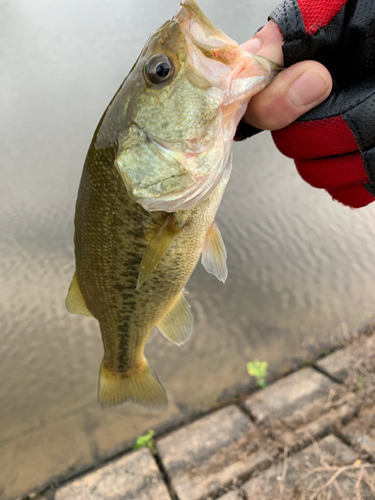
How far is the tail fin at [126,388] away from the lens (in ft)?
4.17

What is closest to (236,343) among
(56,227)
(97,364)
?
(97,364)

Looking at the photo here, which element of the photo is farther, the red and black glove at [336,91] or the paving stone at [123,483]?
the paving stone at [123,483]

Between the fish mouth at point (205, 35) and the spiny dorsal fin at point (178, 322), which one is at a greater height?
the fish mouth at point (205, 35)

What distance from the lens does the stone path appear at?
1.45 m

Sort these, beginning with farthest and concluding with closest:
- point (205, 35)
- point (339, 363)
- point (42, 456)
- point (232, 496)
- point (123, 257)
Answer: point (339, 363), point (42, 456), point (232, 496), point (123, 257), point (205, 35)

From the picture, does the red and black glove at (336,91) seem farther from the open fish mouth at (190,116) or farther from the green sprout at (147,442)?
the green sprout at (147,442)

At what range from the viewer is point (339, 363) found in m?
1.98

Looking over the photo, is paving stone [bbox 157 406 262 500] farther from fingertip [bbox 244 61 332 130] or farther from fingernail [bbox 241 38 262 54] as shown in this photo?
fingernail [bbox 241 38 262 54]

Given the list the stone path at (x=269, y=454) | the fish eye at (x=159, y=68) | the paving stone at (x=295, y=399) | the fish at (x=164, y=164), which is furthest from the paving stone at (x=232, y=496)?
the fish eye at (x=159, y=68)

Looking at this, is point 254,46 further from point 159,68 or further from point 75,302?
point 75,302

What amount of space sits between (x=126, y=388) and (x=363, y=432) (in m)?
1.23

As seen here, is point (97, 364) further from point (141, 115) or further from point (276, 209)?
point (276, 209)

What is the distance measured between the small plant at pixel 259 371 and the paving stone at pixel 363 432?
1.62 ft

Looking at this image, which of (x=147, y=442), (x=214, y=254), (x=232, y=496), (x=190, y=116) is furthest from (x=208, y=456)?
(x=190, y=116)
